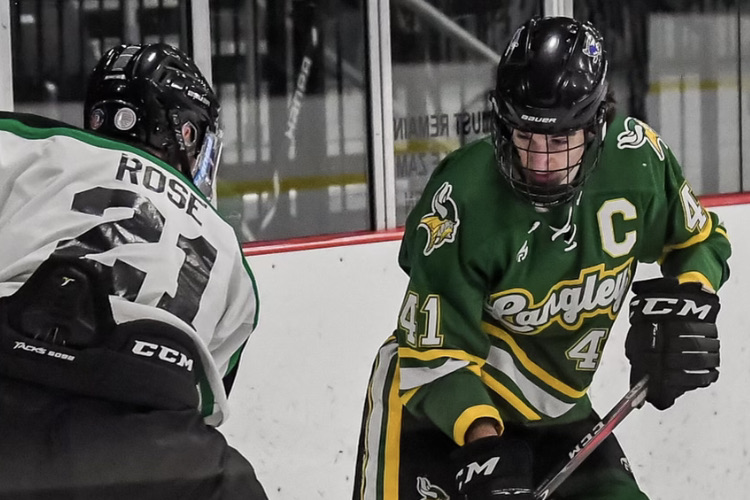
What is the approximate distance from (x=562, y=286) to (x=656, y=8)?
1833 mm

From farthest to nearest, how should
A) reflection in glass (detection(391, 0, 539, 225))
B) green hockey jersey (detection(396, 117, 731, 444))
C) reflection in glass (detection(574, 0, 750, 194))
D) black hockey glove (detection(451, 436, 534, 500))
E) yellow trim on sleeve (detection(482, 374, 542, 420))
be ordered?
reflection in glass (detection(574, 0, 750, 194))
reflection in glass (detection(391, 0, 539, 225))
yellow trim on sleeve (detection(482, 374, 542, 420))
green hockey jersey (detection(396, 117, 731, 444))
black hockey glove (detection(451, 436, 534, 500))

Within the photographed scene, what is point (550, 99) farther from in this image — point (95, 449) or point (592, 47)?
point (95, 449)

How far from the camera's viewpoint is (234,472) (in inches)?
52.6

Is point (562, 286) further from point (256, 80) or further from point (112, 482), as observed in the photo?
point (256, 80)

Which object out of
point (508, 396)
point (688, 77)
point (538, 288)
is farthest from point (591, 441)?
point (688, 77)

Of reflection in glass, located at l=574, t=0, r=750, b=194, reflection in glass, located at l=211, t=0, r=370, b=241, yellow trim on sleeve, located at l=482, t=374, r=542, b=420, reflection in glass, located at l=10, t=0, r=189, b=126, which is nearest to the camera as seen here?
yellow trim on sleeve, located at l=482, t=374, r=542, b=420

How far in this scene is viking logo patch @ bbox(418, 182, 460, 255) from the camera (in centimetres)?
172

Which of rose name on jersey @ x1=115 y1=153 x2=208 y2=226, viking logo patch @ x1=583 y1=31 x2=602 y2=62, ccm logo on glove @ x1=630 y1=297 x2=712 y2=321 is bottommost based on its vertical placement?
ccm logo on glove @ x1=630 y1=297 x2=712 y2=321

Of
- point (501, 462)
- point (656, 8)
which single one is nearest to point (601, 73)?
point (501, 462)

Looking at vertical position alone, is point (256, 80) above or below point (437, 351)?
above

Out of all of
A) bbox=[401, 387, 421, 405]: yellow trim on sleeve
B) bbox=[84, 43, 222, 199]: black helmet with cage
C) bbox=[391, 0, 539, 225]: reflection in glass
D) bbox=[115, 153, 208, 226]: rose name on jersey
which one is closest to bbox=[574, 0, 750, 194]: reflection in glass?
bbox=[391, 0, 539, 225]: reflection in glass

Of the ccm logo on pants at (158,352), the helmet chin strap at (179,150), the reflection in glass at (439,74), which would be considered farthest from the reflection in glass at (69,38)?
the ccm logo on pants at (158,352)

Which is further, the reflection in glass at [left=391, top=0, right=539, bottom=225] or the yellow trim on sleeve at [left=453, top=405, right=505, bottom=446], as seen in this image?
the reflection in glass at [left=391, top=0, right=539, bottom=225]

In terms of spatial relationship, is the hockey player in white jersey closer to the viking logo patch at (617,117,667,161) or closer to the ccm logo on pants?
the ccm logo on pants
